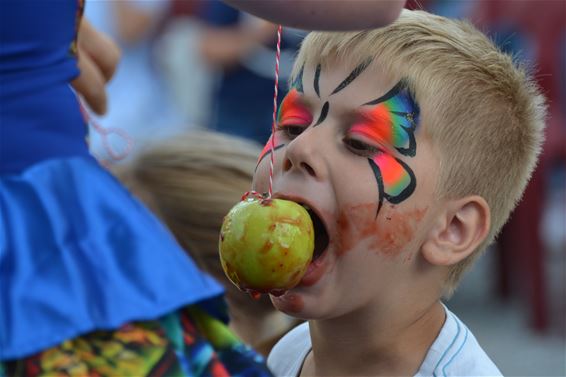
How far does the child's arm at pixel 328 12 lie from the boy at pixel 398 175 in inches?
11.0

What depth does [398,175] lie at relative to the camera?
1771 millimetres

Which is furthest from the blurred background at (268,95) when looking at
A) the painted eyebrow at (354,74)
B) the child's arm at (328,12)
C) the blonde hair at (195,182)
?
the child's arm at (328,12)

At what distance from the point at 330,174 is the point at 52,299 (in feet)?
1.64

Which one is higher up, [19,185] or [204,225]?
[19,185]

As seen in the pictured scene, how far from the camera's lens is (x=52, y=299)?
1844 mm

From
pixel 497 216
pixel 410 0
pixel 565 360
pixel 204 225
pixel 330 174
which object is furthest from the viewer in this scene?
pixel 565 360

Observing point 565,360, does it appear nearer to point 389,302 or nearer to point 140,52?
point 140,52

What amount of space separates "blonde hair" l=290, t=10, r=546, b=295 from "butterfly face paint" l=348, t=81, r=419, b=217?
0.03m

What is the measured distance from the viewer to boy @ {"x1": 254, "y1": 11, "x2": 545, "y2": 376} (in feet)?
5.76

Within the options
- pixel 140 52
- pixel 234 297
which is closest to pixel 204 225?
pixel 234 297

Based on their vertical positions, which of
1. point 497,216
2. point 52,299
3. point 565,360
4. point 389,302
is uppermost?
point 497,216

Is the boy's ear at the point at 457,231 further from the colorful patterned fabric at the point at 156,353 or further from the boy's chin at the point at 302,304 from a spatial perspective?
the colorful patterned fabric at the point at 156,353

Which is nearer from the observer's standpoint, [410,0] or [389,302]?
[389,302]

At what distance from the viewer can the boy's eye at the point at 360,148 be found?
5.82 ft
